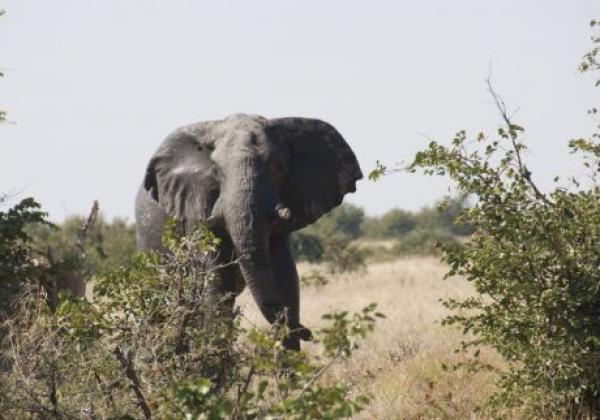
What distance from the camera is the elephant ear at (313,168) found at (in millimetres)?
10148

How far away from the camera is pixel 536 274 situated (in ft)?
22.6

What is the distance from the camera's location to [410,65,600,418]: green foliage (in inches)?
267

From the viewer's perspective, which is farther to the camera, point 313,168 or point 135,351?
point 313,168

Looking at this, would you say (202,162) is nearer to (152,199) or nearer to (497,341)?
(152,199)

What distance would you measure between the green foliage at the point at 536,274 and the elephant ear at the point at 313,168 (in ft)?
10.1

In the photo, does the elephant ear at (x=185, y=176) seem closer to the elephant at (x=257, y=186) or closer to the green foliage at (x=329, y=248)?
the elephant at (x=257, y=186)

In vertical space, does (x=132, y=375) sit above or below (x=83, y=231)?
below

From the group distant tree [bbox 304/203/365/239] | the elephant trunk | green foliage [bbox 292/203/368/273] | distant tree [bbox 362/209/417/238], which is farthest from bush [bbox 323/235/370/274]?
distant tree [bbox 362/209/417/238]

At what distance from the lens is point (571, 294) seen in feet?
22.5

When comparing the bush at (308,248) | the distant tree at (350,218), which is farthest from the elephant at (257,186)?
the distant tree at (350,218)

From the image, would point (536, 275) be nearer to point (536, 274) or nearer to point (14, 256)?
point (536, 274)

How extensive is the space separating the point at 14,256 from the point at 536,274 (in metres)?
4.02

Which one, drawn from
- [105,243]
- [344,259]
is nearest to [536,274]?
[344,259]

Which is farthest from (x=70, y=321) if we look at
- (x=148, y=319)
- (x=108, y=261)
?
(x=108, y=261)
